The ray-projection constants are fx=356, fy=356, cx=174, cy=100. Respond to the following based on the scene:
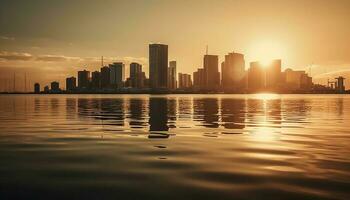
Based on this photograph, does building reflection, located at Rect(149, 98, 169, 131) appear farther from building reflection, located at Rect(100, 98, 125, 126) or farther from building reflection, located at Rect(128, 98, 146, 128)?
building reflection, located at Rect(100, 98, 125, 126)

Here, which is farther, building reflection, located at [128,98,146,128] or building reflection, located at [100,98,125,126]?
building reflection, located at [100,98,125,126]

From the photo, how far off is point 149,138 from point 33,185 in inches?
461

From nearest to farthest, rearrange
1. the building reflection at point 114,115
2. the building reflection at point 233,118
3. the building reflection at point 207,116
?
the building reflection at point 233,118
the building reflection at point 207,116
the building reflection at point 114,115

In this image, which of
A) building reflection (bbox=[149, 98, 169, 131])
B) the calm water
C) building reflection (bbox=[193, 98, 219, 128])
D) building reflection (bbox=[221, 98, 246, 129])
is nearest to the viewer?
the calm water

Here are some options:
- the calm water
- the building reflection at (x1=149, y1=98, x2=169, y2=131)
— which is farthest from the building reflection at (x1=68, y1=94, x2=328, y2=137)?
the calm water

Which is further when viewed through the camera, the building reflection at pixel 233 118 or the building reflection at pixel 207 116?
the building reflection at pixel 207 116

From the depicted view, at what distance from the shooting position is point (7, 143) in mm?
19422

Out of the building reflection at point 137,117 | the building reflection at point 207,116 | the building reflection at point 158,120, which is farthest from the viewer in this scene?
the building reflection at point 207,116

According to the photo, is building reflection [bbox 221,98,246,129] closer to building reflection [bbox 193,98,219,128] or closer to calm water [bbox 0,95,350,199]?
building reflection [bbox 193,98,219,128]

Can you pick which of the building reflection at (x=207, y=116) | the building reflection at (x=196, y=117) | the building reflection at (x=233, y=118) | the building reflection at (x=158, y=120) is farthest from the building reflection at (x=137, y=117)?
the building reflection at (x=233, y=118)

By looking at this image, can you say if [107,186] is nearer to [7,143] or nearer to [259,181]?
[259,181]

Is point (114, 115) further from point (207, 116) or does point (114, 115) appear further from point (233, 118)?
point (233, 118)

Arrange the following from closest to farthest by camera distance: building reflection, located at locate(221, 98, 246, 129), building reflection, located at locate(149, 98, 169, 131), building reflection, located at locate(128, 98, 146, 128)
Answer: building reflection, located at locate(149, 98, 169, 131) < building reflection, located at locate(221, 98, 246, 129) < building reflection, located at locate(128, 98, 146, 128)

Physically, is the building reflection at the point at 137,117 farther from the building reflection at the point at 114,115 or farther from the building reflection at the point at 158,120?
the building reflection at the point at 114,115
